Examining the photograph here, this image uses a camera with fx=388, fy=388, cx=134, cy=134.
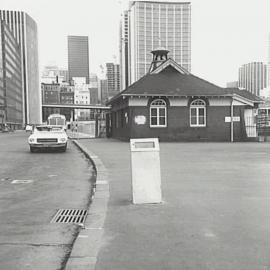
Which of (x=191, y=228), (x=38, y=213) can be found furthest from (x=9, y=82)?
(x=191, y=228)

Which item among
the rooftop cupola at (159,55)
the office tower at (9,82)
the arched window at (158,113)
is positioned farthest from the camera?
the office tower at (9,82)

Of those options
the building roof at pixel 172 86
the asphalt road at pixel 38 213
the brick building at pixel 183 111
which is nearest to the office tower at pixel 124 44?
the building roof at pixel 172 86

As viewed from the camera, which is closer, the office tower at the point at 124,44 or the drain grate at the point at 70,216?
the drain grate at the point at 70,216

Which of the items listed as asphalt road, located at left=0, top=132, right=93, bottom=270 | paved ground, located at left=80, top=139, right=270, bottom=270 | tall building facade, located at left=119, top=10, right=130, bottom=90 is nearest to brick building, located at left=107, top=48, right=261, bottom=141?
asphalt road, located at left=0, top=132, right=93, bottom=270

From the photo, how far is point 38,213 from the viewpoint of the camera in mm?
6629

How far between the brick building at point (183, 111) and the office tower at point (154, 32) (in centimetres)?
2966

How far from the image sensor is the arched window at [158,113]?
2914 cm

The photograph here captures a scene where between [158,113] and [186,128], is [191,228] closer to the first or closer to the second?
[158,113]

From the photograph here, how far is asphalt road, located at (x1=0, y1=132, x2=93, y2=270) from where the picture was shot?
175 inches

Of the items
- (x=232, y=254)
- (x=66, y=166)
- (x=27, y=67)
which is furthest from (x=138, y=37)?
(x=27, y=67)

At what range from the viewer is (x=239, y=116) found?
29.9 meters

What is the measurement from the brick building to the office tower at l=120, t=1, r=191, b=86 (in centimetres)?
2966

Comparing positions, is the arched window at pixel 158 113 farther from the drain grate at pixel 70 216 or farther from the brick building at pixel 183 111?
the drain grate at pixel 70 216

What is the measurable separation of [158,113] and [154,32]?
33.4 meters
